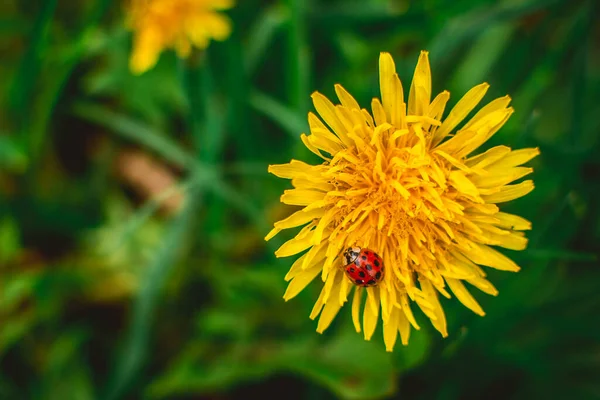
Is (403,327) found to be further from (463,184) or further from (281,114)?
(281,114)

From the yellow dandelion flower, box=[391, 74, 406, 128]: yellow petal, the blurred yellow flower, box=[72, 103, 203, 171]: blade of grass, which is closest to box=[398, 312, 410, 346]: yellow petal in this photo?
the yellow dandelion flower

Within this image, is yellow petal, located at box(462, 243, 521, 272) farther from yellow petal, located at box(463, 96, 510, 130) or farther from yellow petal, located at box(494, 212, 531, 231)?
yellow petal, located at box(463, 96, 510, 130)

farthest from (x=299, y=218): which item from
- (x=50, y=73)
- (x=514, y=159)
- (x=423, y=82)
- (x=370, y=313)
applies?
(x=50, y=73)

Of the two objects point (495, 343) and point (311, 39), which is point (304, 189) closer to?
point (495, 343)

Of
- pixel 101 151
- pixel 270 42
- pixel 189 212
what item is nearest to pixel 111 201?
pixel 101 151

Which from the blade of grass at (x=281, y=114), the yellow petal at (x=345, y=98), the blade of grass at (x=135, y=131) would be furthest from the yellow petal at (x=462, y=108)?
the blade of grass at (x=135, y=131)
